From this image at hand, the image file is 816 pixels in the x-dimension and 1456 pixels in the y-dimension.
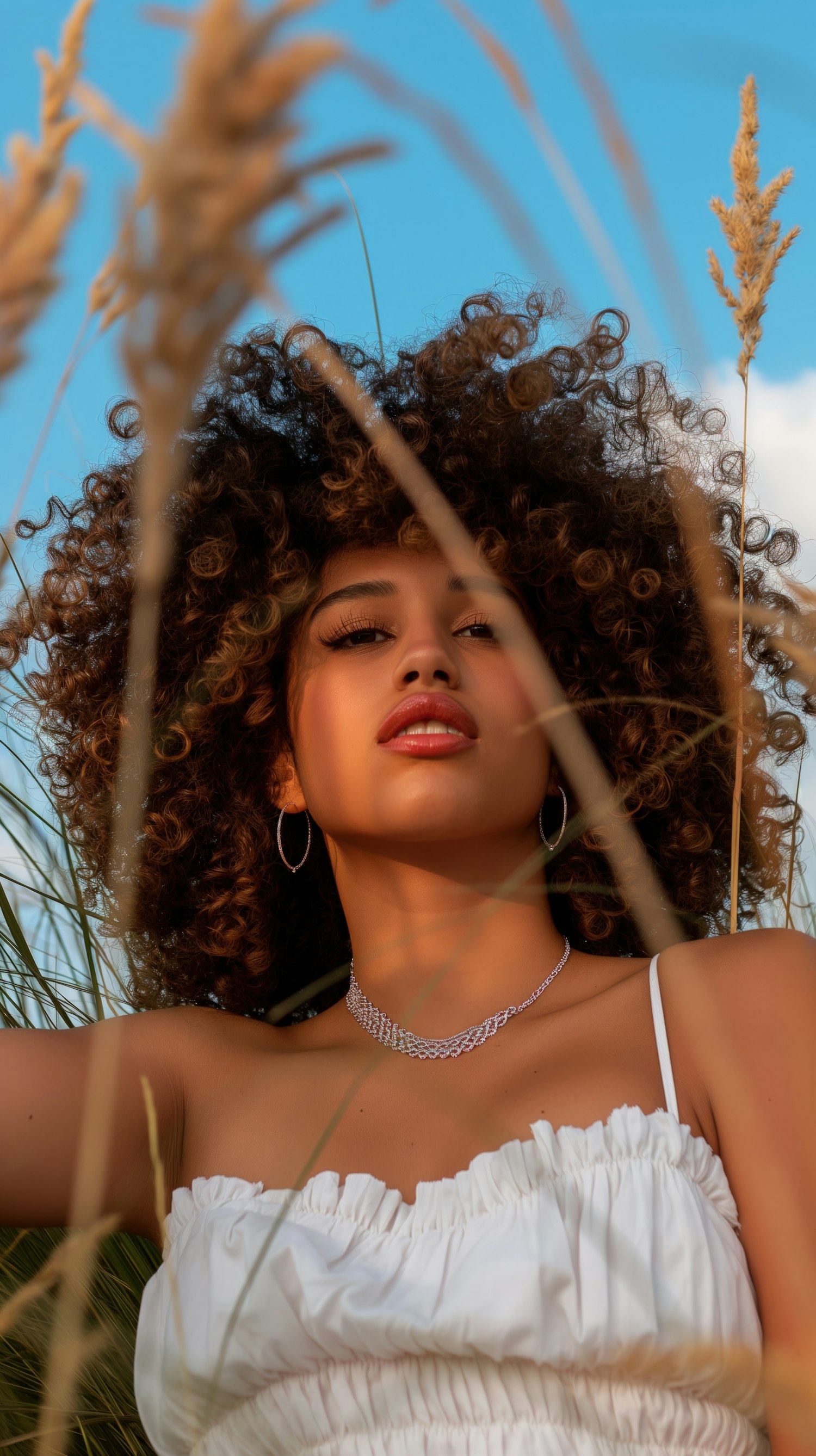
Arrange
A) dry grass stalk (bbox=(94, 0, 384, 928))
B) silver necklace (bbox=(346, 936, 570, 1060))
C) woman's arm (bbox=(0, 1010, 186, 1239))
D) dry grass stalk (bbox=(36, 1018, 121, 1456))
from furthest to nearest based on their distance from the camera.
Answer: silver necklace (bbox=(346, 936, 570, 1060))
woman's arm (bbox=(0, 1010, 186, 1239))
dry grass stalk (bbox=(36, 1018, 121, 1456))
dry grass stalk (bbox=(94, 0, 384, 928))

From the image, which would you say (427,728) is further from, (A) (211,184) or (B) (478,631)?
(A) (211,184)

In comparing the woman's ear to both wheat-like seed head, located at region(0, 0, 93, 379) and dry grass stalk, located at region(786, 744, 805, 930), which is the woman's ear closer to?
dry grass stalk, located at region(786, 744, 805, 930)

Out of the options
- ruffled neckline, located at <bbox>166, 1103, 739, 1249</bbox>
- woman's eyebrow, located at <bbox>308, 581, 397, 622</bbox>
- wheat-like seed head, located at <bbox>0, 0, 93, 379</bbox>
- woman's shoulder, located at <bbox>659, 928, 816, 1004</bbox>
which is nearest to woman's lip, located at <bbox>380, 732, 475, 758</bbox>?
woman's eyebrow, located at <bbox>308, 581, 397, 622</bbox>

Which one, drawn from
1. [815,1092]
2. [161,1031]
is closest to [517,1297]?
[815,1092]

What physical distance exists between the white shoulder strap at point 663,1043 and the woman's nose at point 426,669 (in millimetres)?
578

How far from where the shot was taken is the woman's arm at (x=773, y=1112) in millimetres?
1572

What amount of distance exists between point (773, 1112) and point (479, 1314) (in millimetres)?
478

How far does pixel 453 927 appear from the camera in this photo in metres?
2.10

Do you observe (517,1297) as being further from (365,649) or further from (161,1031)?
(365,649)

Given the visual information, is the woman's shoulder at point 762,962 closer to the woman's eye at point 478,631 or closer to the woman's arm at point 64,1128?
the woman's eye at point 478,631

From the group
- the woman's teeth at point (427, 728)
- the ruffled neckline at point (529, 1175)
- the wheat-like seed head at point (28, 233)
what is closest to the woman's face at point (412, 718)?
the woman's teeth at point (427, 728)

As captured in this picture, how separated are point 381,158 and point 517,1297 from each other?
1.44 meters

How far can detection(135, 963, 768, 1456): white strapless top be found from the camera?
1560 millimetres

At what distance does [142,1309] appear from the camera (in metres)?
1.86
